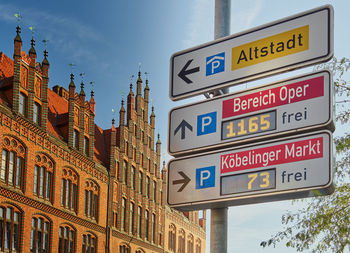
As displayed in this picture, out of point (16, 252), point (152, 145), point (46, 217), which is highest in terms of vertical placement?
point (152, 145)

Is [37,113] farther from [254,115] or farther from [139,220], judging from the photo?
[254,115]

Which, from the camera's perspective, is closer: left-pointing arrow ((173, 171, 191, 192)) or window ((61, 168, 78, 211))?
left-pointing arrow ((173, 171, 191, 192))

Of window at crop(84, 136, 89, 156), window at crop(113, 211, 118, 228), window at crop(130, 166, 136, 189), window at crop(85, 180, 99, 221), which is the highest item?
window at crop(84, 136, 89, 156)

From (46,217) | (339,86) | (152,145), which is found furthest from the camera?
(152,145)

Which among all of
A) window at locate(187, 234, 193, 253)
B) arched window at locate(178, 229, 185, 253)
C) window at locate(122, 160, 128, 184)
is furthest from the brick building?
window at locate(187, 234, 193, 253)

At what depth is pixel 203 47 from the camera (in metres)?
5.97

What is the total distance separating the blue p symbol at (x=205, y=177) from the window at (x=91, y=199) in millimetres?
29232

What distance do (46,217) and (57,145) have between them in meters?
3.89

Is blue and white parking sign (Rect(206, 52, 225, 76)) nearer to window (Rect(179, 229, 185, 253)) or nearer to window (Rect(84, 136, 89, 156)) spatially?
window (Rect(84, 136, 89, 156))

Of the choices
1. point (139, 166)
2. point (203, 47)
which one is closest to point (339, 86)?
point (203, 47)

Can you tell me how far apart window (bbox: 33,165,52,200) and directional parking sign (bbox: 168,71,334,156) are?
2446 centimetres

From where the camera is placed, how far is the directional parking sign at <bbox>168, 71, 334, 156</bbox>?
519 cm

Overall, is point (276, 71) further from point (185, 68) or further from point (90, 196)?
point (90, 196)

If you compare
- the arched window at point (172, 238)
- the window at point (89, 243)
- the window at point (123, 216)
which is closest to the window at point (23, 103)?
the window at point (89, 243)
